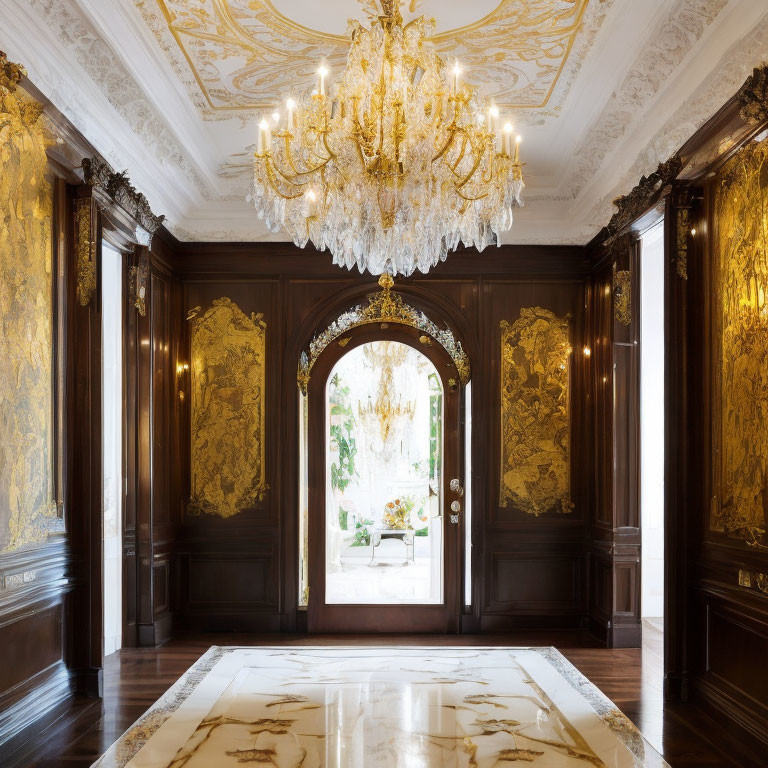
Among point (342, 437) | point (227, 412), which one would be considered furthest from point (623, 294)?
point (227, 412)

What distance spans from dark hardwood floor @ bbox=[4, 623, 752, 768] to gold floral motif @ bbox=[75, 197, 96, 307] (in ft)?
7.26

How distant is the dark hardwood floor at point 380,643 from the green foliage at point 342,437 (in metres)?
1.22

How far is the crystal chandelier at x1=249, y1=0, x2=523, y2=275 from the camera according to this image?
3.63 m

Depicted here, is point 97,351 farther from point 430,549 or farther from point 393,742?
point 430,549

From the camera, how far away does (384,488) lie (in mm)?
6613

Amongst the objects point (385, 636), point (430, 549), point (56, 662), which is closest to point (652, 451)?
point (430, 549)

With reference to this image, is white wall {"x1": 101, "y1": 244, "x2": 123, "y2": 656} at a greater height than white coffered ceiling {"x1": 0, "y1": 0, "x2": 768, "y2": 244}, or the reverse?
white coffered ceiling {"x1": 0, "y1": 0, "x2": 768, "y2": 244}

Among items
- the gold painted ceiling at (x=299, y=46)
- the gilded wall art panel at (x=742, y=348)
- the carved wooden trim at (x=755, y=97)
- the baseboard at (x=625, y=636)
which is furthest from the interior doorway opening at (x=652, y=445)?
the carved wooden trim at (x=755, y=97)

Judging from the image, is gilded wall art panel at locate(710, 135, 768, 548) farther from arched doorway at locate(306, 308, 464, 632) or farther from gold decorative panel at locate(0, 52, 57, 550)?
gold decorative panel at locate(0, 52, 57, 550)

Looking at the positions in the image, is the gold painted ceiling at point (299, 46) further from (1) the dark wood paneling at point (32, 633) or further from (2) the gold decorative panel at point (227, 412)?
(1) the dark wood paneling at point (32, 633)

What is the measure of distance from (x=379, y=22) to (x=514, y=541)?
428cm

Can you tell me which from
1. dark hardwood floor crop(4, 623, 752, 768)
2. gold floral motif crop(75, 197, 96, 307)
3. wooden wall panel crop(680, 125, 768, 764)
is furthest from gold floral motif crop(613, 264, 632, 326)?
gold floral motif crop(75, 197, 96, 307)

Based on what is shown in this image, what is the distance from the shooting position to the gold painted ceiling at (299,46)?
385 cm

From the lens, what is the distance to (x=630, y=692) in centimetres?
481
